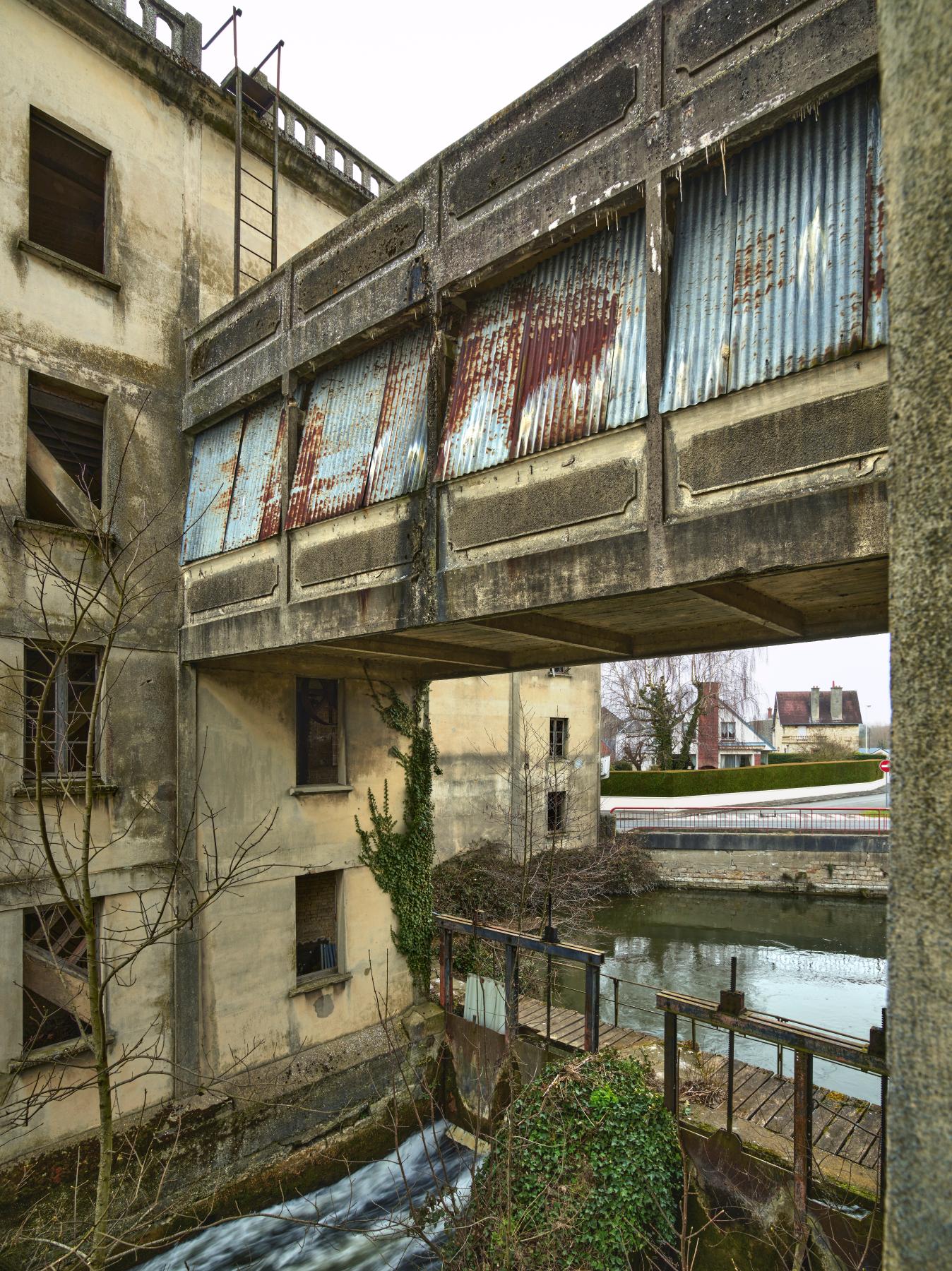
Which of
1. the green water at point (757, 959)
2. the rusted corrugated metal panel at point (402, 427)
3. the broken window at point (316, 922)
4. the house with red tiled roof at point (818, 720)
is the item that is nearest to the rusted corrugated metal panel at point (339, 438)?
the rusted corrugated metal panel at point (402, 427)

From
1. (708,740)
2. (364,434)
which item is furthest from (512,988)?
(708,740)

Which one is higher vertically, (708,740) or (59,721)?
(59,721)

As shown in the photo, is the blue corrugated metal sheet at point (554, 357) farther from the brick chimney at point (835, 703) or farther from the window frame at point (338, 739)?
the brick chimney at point (835, 703)

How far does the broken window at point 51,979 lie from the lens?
301 inches

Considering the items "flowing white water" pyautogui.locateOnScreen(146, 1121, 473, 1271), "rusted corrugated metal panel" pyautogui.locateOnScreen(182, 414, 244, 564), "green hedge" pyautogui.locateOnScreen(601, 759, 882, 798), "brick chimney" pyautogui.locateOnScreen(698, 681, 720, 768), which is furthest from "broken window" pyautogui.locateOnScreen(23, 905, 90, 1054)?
"brick chimney" pyautogui.locateOnScreen(698, 681, 720, 768)

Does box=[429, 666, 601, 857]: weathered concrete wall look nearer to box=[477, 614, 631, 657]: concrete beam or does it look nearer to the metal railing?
the metal railing

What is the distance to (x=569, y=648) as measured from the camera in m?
8.55

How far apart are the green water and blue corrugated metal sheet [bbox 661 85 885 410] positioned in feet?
33.9

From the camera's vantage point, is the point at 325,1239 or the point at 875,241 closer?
the point at 875,241

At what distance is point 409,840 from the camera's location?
36.6 ft

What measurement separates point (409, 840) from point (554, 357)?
781cm

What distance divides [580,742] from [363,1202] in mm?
17129

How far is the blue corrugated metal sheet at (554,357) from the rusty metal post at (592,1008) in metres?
5.76

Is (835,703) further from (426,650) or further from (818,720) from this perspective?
(426,650)
